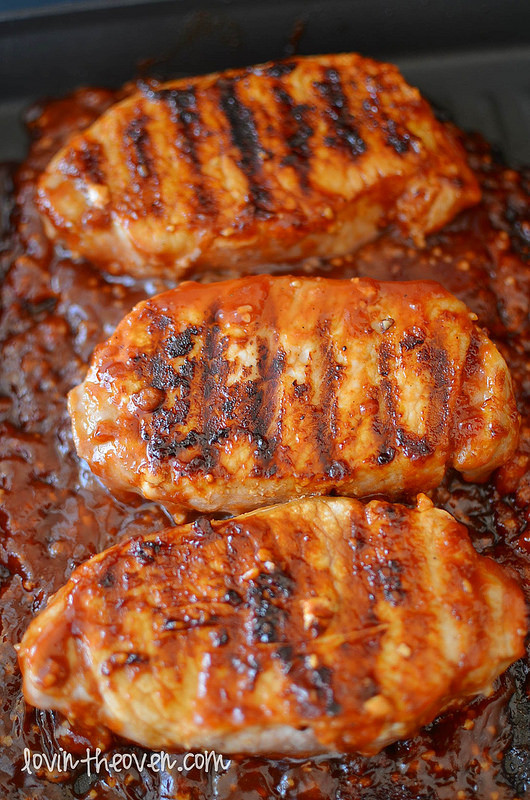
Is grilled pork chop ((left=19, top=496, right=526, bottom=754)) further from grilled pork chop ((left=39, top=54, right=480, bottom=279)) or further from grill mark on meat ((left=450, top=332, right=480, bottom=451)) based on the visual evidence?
grilled pork chop ((left=39, top=54, right=480, bottom=279))


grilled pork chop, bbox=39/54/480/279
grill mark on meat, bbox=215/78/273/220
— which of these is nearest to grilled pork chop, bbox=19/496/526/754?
grilled pork chop, bbox=39/54/480/279

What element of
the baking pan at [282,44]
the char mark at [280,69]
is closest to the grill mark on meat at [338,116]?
the char mark at [280,69]

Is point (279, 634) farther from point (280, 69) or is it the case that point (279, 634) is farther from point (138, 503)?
point (280, 69)

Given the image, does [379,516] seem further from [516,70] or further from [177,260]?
[516,70]

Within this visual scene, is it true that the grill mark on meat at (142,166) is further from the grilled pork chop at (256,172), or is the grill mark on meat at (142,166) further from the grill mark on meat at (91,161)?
the grill mark on meat at (91,161)

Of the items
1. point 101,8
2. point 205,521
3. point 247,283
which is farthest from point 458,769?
point 101,8

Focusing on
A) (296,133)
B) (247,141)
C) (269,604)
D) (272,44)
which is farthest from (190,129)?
(269,604)
